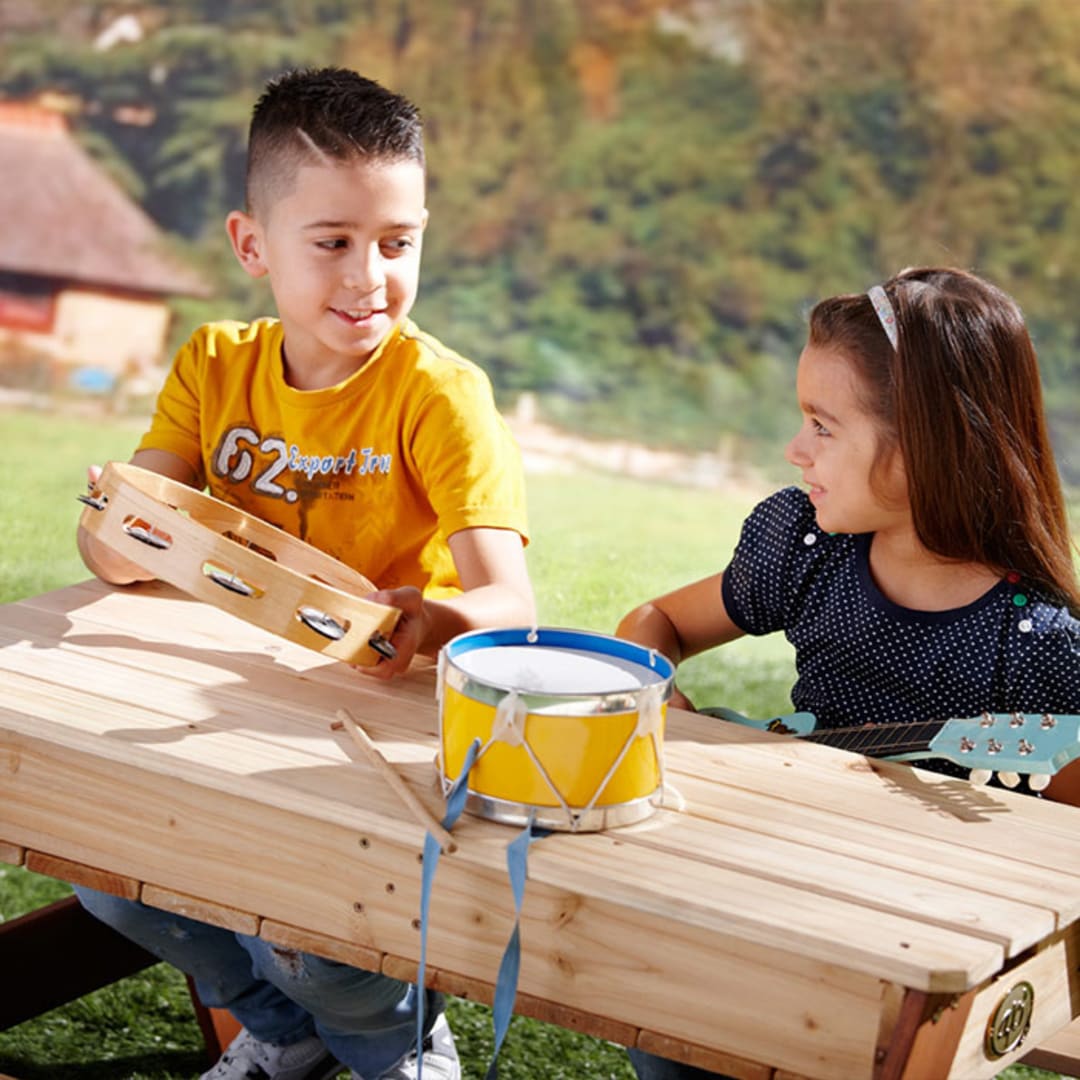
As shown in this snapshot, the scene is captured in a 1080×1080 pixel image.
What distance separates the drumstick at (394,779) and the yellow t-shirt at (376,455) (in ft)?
1.56

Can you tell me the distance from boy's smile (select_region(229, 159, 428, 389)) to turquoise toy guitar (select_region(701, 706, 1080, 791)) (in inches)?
33.6

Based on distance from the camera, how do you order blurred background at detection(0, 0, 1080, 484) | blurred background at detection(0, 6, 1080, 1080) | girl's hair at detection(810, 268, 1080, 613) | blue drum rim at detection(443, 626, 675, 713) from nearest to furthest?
blue drum rim at detection(443, 626, 675, 713)
girl's hair at detection(810, 268, 1080, 613)
blurred background at detection(0, 6, 1080, 1080)
blurred background at detection(0, 0, 1080, 484)

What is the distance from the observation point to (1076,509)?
20.5ft

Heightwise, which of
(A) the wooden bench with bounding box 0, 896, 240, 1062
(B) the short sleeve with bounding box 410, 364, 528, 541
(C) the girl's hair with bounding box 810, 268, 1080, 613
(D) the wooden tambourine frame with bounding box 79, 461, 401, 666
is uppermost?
Answer: (C) the girl's hair with bounding box 810, 268, 1080, 613

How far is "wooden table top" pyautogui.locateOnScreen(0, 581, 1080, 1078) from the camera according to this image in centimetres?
138

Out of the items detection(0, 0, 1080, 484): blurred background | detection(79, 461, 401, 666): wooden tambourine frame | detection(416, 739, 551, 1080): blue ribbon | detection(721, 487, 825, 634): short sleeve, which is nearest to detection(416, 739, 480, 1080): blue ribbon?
detection(416, 739, 551, 1080): blue ribbon

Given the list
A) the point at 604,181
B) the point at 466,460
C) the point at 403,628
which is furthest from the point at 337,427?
the point at 604,181

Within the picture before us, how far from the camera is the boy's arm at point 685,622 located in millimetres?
2297

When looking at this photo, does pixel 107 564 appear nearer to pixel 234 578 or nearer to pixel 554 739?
pixel 234 578

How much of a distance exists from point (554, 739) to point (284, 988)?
2.21 feet

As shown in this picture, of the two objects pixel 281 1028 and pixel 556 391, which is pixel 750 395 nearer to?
pixel 556 391

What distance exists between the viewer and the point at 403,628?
1938 mm

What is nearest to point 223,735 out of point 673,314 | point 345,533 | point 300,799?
point 300,799

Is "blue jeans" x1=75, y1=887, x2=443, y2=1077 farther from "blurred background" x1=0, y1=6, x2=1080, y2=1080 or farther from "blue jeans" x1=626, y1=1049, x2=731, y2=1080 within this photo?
"blurred background" x1=0, y1=6, x2=1080, y2=1080
